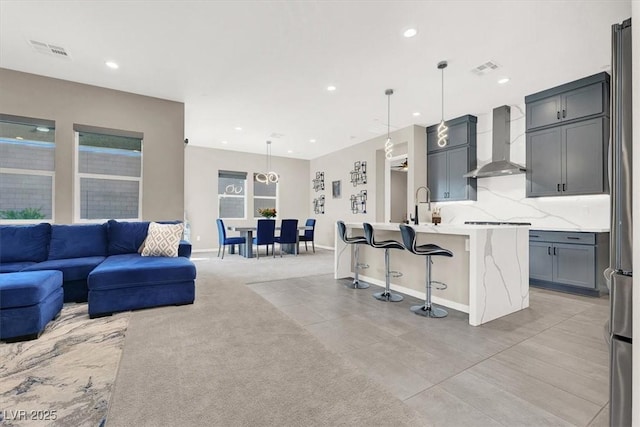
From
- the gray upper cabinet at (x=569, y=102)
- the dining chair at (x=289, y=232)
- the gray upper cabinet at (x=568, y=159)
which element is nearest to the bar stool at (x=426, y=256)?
the gray upper cabinet at (x=568, y=159)

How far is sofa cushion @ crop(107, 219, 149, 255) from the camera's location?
3986mm

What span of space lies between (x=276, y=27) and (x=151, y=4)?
117 centimetres

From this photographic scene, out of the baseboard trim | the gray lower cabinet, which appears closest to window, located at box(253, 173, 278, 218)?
the baseboard trim

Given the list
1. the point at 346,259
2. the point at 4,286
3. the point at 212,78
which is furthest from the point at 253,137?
the point at 4,286

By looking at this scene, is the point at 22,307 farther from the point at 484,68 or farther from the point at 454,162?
the point at 454,162

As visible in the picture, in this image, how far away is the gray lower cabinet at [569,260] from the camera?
12.3 feet

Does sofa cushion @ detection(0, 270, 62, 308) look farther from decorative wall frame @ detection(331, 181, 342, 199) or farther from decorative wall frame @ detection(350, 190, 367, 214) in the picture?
decorative wall frame @ detection(331, 181, 342, 199)

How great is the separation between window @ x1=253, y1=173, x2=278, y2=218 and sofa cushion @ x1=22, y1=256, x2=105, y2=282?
19.2 feet

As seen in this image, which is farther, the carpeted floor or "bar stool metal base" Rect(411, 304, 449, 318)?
"bar stool metal base" Rect(411, 304, 449, 318)

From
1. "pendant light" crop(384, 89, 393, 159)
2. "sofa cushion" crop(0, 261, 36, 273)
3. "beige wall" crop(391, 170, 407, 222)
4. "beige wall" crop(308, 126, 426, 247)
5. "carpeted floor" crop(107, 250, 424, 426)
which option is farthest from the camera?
"beige wall" crop(391, 170, 407, 222)

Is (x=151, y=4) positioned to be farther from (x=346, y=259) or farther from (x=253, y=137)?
(x=253, y=137)

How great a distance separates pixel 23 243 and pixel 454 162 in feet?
22.1

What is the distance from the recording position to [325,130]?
269 inches

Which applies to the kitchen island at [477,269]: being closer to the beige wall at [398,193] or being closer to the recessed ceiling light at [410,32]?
the recessed ceiling light at [410,32]
